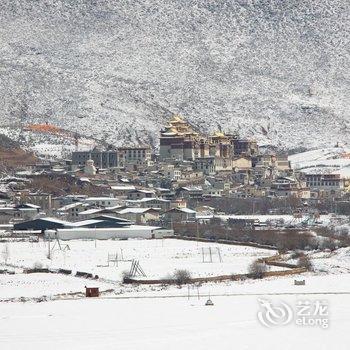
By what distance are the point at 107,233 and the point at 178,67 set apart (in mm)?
89385

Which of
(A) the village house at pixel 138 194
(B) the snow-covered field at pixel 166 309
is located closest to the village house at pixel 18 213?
(A) the village house at pixel 138 194

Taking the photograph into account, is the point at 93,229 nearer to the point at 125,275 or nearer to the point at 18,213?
the point at 18,213

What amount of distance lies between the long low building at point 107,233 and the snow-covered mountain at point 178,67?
54.6m

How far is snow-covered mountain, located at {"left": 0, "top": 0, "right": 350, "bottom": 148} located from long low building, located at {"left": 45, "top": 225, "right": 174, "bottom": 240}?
54.6 meters

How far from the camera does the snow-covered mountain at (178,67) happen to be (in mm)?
149500

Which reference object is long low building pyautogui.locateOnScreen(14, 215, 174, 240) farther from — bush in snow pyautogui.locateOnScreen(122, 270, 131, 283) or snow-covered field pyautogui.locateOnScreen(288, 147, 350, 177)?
snow-covered field pyautogui.locateOnScreen(288, 147, 350, 177)

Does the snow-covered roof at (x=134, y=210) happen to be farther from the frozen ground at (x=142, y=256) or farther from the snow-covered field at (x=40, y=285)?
the snow-covered field at (x=40, y=285)

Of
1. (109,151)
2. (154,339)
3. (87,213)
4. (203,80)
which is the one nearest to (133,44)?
(203,80)

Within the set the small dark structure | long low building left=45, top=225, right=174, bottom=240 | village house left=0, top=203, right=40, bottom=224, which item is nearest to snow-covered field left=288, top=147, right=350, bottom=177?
village house left=0, top=203, right=40, bottom=224

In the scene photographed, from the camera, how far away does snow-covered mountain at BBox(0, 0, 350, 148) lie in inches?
5886

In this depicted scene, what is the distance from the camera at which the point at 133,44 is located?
584 feet

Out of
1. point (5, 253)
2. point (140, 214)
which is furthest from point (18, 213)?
point (5, 253)

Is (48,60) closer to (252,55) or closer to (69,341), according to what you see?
(252,55)

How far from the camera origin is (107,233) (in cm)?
8312
